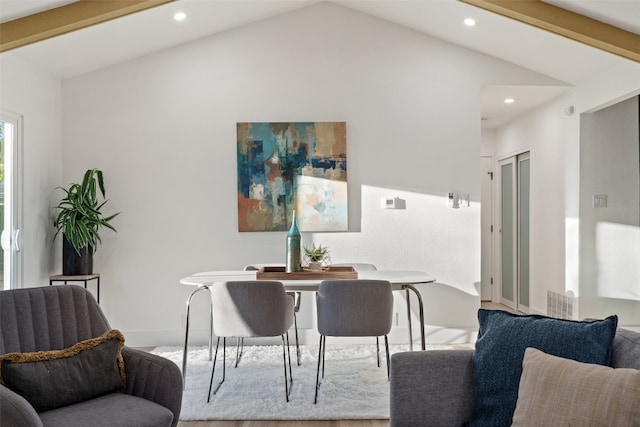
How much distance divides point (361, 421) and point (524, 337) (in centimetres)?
166

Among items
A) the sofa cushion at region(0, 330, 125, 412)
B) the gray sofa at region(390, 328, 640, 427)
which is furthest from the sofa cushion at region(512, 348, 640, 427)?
the sofa cushion at region(0, 330, 125, 412)

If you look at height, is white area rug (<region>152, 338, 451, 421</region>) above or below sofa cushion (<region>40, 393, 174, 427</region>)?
below

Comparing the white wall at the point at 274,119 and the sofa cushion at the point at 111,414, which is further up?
the white wall at the point at 274,119

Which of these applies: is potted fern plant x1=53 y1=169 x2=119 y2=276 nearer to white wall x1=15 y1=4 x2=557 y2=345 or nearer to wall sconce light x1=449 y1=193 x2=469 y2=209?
white wall x1=15 y1=4 x2=557 y2=345

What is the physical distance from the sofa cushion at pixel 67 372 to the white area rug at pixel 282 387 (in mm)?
1123

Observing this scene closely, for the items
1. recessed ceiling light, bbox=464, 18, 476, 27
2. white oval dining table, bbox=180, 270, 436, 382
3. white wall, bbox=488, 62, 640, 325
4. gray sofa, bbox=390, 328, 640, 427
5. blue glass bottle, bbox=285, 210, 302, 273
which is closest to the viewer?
gray sofa, bbox=390, 328, 640, 427

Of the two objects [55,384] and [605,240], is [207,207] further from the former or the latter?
[605,240]

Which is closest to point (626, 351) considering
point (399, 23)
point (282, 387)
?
point (282, 387)

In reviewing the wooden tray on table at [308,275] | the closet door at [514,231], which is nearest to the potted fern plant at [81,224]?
the wooden tray on table at [308,275]

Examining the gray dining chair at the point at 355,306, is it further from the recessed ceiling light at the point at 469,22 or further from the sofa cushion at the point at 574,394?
the recessed ceiling light at the point at 469,22

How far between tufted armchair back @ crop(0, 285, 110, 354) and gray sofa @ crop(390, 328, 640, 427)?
1391 mm

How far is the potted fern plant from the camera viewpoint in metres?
4.91

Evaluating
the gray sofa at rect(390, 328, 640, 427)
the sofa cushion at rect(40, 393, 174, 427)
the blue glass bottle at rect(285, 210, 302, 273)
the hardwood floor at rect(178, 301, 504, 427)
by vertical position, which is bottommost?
the hardwood floor at rect(178, 301, 504, 427)

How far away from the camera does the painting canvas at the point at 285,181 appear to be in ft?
17.6
